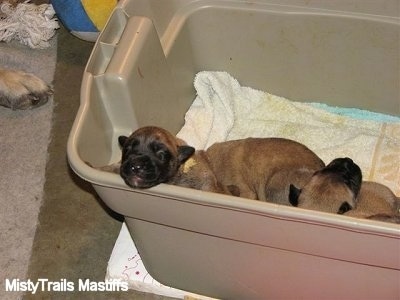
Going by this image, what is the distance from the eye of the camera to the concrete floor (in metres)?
1.64

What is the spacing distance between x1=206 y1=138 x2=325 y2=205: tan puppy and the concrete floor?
1.08ft

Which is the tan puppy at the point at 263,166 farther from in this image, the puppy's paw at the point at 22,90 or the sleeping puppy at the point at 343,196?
the puppy's paw at the point at 22,90

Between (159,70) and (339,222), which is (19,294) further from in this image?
(339,222)

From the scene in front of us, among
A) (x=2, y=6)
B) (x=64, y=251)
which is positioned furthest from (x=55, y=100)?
(x=64, y=251)

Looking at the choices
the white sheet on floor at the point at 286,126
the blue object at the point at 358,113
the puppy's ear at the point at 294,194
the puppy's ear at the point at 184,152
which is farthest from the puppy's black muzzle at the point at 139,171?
the blue object at the point at 358,113

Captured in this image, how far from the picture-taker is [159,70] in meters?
1.66

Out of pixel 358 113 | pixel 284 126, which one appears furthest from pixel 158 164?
pixel 358 113

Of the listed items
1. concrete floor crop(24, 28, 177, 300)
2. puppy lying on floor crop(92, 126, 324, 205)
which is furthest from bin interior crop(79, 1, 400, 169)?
concrete floor crop(24, 28, 177, 300)

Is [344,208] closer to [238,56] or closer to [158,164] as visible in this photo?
[158,164]

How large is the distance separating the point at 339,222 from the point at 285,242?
0.15 meters

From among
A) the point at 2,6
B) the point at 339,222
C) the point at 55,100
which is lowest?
Result: the point at 55,100

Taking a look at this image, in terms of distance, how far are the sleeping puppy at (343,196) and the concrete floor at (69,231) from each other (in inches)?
18.4

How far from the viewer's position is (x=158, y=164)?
1.35 metres

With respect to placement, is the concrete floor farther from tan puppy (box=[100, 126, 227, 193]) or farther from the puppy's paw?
tan puppy (box=[100, 126, 227, 193])
